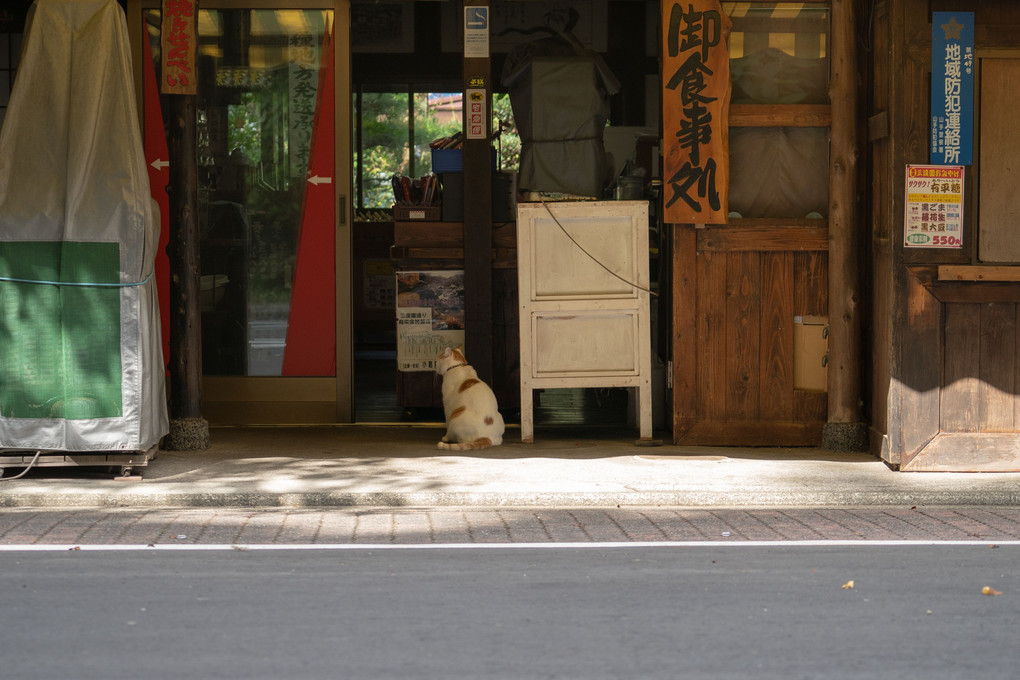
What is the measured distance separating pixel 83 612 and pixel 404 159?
13.2m

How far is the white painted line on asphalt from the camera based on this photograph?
651cm

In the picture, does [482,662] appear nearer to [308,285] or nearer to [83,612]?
[83,612]

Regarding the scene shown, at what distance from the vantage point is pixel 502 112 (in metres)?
17.0

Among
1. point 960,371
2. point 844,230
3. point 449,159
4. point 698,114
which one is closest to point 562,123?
point 449,159

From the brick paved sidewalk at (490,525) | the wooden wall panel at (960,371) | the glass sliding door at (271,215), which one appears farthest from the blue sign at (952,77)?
the glass sliding door at (271,215)

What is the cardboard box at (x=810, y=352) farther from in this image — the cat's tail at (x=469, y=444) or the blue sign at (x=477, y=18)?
the blue sign at (x=477, y=18)

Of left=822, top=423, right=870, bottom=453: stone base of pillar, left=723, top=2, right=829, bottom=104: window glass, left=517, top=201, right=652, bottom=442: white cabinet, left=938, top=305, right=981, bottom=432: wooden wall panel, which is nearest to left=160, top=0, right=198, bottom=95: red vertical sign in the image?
left=517, top=201, right=652, bottom=442: white cabinet

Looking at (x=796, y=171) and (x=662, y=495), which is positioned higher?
Result: (x=796, y=171)

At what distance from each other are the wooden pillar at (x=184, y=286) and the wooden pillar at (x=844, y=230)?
4554 mm

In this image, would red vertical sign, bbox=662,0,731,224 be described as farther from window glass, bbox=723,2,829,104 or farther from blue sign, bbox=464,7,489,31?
blue sign, bbox=464,7,489,31

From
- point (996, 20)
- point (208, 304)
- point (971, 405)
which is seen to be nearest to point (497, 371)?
point (208, 304)

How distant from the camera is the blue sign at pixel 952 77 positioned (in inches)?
327

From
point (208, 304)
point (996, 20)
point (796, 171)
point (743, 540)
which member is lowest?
point (743, 540)

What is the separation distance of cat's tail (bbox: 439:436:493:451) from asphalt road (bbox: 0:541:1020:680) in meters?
2.51
